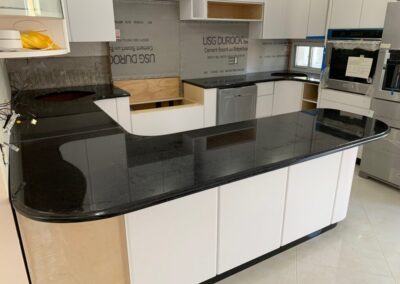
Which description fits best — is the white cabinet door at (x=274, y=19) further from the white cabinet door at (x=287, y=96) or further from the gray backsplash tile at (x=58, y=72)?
the gray backsplash tile at (x=58, y=72)

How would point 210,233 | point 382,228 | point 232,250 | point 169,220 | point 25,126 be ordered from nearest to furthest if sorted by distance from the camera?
point 169,220 → point 210,233 → point 232,250 → point 25,126 → point 382,228

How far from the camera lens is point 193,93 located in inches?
149

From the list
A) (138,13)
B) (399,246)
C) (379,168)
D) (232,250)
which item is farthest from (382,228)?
(138,13)

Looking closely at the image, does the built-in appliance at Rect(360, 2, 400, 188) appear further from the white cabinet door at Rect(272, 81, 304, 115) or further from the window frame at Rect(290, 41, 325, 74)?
the window frame at Rect(290, 41, 325, 74)

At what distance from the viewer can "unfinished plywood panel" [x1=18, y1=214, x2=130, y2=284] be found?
131cm

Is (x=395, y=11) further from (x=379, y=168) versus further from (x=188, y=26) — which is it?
(x=188, y=26)

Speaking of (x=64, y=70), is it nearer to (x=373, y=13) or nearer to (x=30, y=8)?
(x=30, y=8)

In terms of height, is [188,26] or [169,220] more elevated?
[188,26]

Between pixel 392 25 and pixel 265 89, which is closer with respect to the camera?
pixel 392 25

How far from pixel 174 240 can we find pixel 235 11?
11.5 ft

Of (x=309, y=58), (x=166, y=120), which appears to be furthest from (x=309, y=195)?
(x=309, y=58)

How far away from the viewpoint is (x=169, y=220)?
1450 millimetres

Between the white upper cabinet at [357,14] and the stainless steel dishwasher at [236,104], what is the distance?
121 centimetres

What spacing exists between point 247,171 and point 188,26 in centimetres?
291
